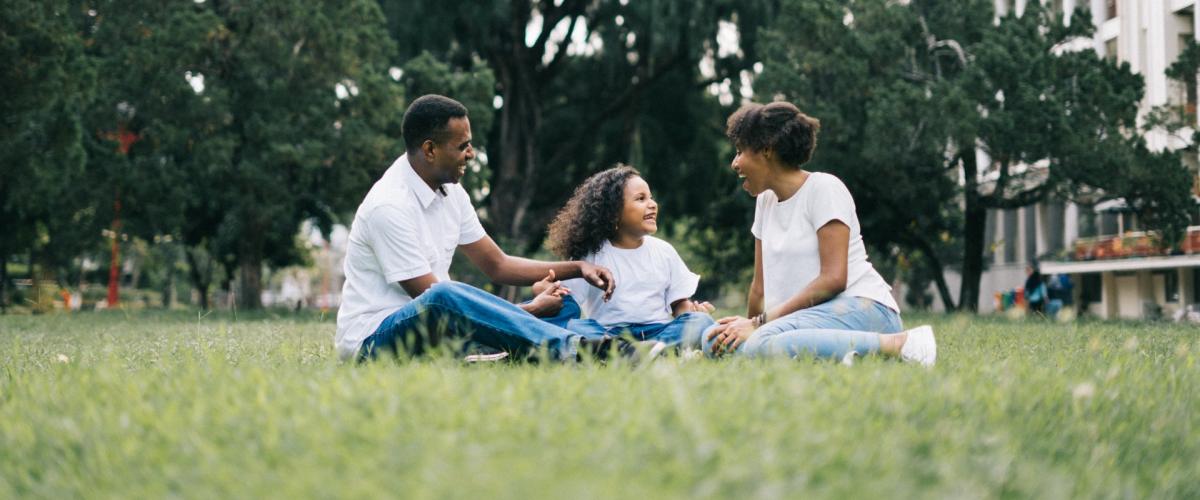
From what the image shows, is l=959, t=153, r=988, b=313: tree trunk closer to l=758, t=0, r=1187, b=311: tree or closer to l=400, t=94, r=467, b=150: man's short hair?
l=758, t=0, r=1187, b=311: tree

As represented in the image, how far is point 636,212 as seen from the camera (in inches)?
288

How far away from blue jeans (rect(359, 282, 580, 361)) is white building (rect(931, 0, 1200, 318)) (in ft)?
82.8

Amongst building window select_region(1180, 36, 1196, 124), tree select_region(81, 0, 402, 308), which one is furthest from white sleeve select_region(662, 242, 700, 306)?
tree select_region(81, 0, 402, 308)

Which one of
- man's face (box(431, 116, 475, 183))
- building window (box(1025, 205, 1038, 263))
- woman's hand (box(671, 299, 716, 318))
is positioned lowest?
woman's hand (box(671, 299, 716, 318))

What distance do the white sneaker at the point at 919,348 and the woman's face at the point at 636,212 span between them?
6.53ft

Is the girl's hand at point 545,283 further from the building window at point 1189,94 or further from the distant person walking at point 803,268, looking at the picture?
the building window at point 1189,94

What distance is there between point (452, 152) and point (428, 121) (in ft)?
0.65

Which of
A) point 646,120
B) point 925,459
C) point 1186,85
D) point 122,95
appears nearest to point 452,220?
point 925,459

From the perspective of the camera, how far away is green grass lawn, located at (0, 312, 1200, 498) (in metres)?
2.75

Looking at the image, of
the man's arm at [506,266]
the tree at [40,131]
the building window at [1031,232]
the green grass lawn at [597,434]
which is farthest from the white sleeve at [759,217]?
the building window at [1031,232]

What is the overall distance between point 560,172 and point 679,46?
544 centimetres

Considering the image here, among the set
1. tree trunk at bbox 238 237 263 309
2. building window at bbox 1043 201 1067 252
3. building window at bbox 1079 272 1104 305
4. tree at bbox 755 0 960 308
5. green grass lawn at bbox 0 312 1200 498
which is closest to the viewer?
green grass lawn at bbox 0 312 1200 498

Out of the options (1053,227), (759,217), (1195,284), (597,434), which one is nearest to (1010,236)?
(1053,227)

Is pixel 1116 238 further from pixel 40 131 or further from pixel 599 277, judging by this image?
pixel 599 277
